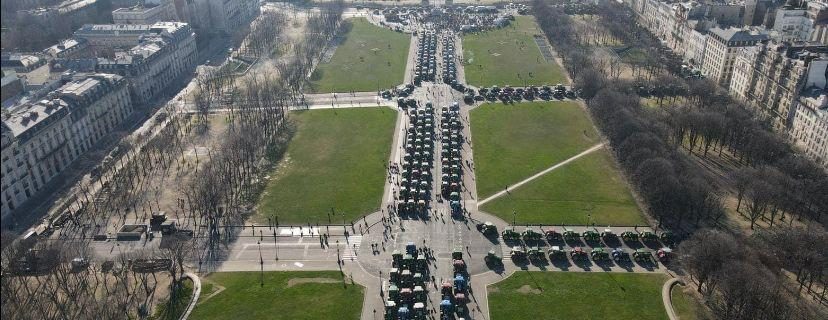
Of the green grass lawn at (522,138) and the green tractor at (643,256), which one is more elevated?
the green tractor at (643,256)

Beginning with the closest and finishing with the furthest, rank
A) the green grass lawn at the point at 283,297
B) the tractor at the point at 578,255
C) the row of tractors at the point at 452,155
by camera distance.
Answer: the green grass lawn at the point at 283,297
the tractor at the point at 578,255
the row of tractors at the point at 452,155

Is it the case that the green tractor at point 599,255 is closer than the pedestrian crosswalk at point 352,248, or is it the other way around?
the green tractor at point 599,255

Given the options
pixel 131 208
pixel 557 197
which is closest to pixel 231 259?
pixel 131 208

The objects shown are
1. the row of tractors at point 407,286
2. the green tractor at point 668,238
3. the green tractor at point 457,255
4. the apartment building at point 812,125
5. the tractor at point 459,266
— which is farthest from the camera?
the apartment building at point 812,125

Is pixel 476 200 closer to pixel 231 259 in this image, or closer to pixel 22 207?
pixel 231 259

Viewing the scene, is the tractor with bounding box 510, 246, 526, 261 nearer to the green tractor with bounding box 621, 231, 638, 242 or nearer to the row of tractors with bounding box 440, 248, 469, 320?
the row of tractors with bounding box 440, 248, 469, 320

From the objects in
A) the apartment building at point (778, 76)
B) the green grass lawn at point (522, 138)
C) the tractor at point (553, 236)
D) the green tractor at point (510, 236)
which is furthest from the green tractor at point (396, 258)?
the apartment building at point (778, 76)

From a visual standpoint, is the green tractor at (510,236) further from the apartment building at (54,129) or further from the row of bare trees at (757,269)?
the apartment building at (54,129)
